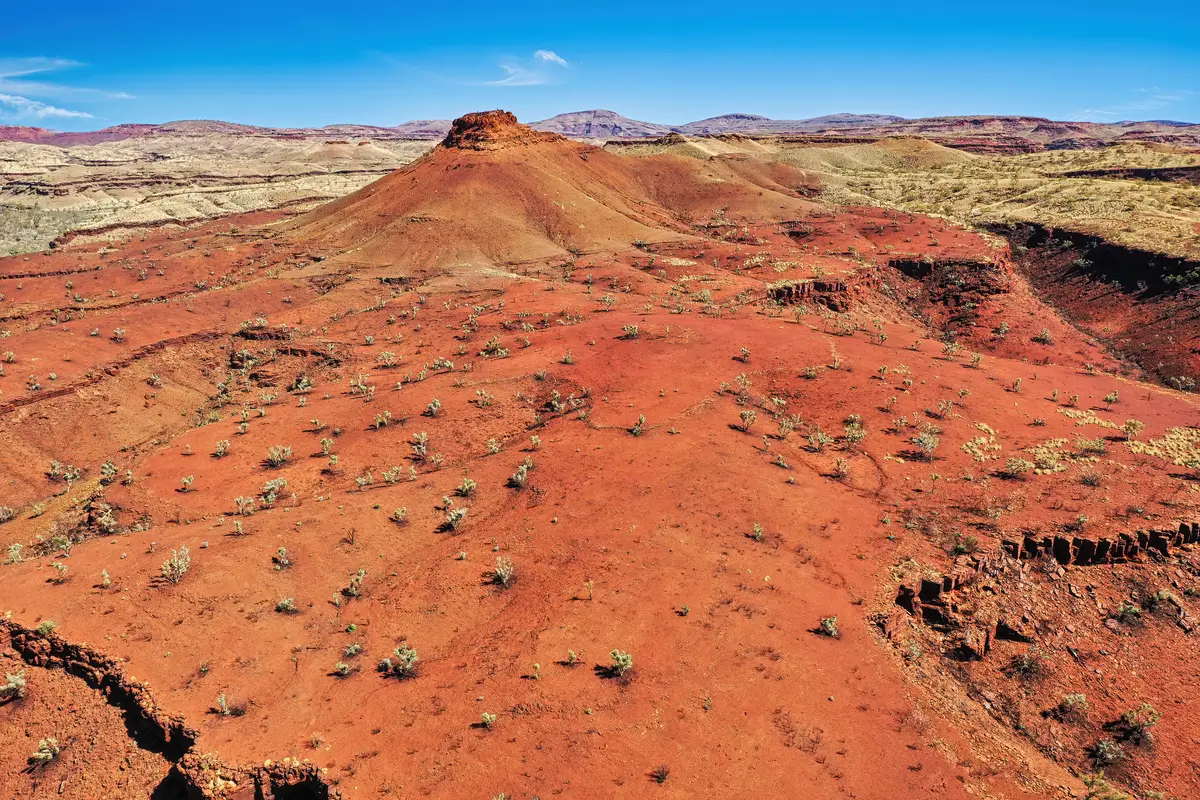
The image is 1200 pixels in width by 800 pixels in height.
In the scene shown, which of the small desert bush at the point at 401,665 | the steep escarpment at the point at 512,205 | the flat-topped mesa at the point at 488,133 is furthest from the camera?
the flat-topped mesa at the point at 488,133

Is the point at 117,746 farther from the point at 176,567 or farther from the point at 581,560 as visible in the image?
the point at 581,560

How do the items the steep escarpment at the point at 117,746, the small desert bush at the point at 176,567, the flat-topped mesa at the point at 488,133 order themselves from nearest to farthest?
the steep escarpment at the point at 117,746 < the small desert bush at the point at 176,567 < the flat-topped mesa at the point at 488,133

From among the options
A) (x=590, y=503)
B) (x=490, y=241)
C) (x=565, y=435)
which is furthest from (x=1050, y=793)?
(x=490, y=241)

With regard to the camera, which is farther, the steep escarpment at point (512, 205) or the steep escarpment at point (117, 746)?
the steep escarpment at point (512, 205)

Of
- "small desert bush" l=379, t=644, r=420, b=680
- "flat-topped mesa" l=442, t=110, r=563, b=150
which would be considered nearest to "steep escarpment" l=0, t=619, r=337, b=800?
"small desert bush" l=379, t=644, r=420, b=680

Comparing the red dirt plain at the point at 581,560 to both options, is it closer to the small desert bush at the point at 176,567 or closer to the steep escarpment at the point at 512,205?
the small desert bush at the point at 176,567

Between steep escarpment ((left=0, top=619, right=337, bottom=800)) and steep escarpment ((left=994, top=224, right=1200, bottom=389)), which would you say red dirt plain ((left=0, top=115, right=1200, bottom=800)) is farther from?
steep escarpment ((left=994, top=224, right=1200, bottom=389))

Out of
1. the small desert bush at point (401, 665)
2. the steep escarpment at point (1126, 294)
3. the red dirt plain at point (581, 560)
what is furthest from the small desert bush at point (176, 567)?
the steep escarpment at point (1126, 294)

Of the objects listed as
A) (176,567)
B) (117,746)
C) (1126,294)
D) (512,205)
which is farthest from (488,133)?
(117,746)
